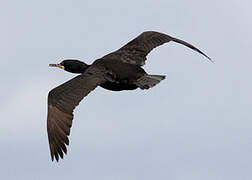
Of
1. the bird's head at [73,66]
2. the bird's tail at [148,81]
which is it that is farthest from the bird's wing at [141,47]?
the bird's tail at [148,81]

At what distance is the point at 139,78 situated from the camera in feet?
83.3

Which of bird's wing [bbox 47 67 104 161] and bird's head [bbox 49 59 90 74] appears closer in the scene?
bird's wing [bbox 47 67 104 161]

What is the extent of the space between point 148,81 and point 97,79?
1285 mm

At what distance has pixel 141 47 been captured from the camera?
27.5 meters

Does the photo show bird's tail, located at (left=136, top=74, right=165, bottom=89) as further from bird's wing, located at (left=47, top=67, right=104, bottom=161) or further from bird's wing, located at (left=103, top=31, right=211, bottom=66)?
bird's wing, located at (left=103, top=31, right=211, bottom=66)

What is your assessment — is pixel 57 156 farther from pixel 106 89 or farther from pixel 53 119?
pixel 106 89

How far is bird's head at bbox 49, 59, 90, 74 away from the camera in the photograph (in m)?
26.4

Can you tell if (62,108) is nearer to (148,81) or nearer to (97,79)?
(97,79)

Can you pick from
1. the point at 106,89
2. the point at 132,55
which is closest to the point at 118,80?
the point at 106,89

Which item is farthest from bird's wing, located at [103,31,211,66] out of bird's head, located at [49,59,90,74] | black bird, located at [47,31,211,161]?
bird's head, located at [49,59,90,74]

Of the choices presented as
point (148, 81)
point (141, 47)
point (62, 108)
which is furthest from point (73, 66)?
point (62, 108)

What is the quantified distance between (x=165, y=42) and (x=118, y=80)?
2.67 m

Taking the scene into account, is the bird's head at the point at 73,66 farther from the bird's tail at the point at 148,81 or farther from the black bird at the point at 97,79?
the bird's tail at the point at 148,81

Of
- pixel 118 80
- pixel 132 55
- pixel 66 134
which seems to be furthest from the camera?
pixel 132 55
